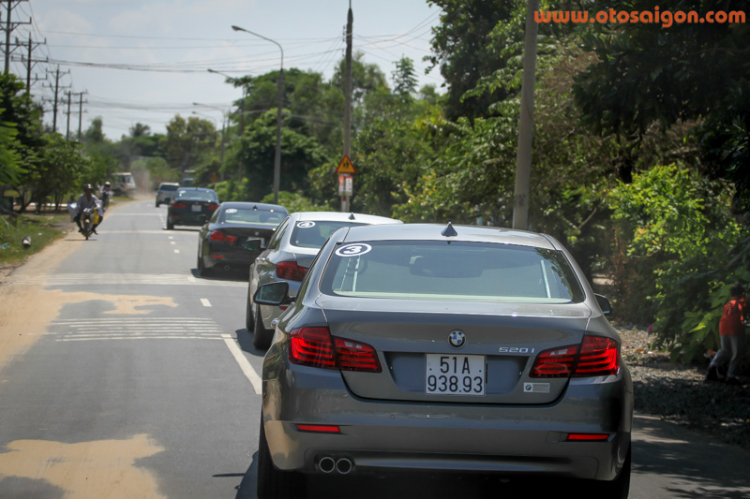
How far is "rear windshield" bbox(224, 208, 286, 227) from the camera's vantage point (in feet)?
60.8

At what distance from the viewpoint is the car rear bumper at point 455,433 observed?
4035mm

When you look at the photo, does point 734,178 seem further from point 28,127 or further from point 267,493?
point 28,127

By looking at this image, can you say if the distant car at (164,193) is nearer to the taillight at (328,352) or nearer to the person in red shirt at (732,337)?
the person in red shirt at (732,337)

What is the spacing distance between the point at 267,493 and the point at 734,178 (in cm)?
529

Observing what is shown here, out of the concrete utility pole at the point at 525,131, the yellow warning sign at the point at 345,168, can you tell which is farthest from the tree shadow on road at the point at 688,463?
the yellow warning sign at the point at 345,168

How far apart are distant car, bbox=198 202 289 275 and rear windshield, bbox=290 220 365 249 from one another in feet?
19.7

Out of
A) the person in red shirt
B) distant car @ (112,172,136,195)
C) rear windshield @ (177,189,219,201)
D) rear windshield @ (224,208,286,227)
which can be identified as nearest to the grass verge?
rear windshield @ (177,189,219,201)

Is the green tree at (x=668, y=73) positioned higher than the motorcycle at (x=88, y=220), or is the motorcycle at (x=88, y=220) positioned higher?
the green tree at (x=668, y=73)

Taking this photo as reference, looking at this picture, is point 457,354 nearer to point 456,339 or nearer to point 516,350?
point 456,339

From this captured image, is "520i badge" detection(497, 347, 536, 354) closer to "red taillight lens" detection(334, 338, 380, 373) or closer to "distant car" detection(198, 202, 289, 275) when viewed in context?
"red taillight lens" detection(334, 338, 380, 373)

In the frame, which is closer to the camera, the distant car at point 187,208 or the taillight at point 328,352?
the taillight at point 328,352

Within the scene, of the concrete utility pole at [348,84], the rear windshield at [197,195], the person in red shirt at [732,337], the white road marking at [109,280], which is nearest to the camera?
the person in red shirt at [732,337]

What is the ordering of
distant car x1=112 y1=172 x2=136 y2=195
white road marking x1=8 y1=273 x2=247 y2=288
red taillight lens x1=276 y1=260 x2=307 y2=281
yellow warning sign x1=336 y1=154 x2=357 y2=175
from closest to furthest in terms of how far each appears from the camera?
red taillight lens x1=276 y1=260 x2=307 y2=281 → white road marking x1=8 y1=273 x2=247 y2=288 → yellow warning sign x1=336 y1=154 x2=357 y2=175 → distant car x1=112 y1=172 x2=136 y2=195

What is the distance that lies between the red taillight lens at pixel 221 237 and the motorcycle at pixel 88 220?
11943mm
